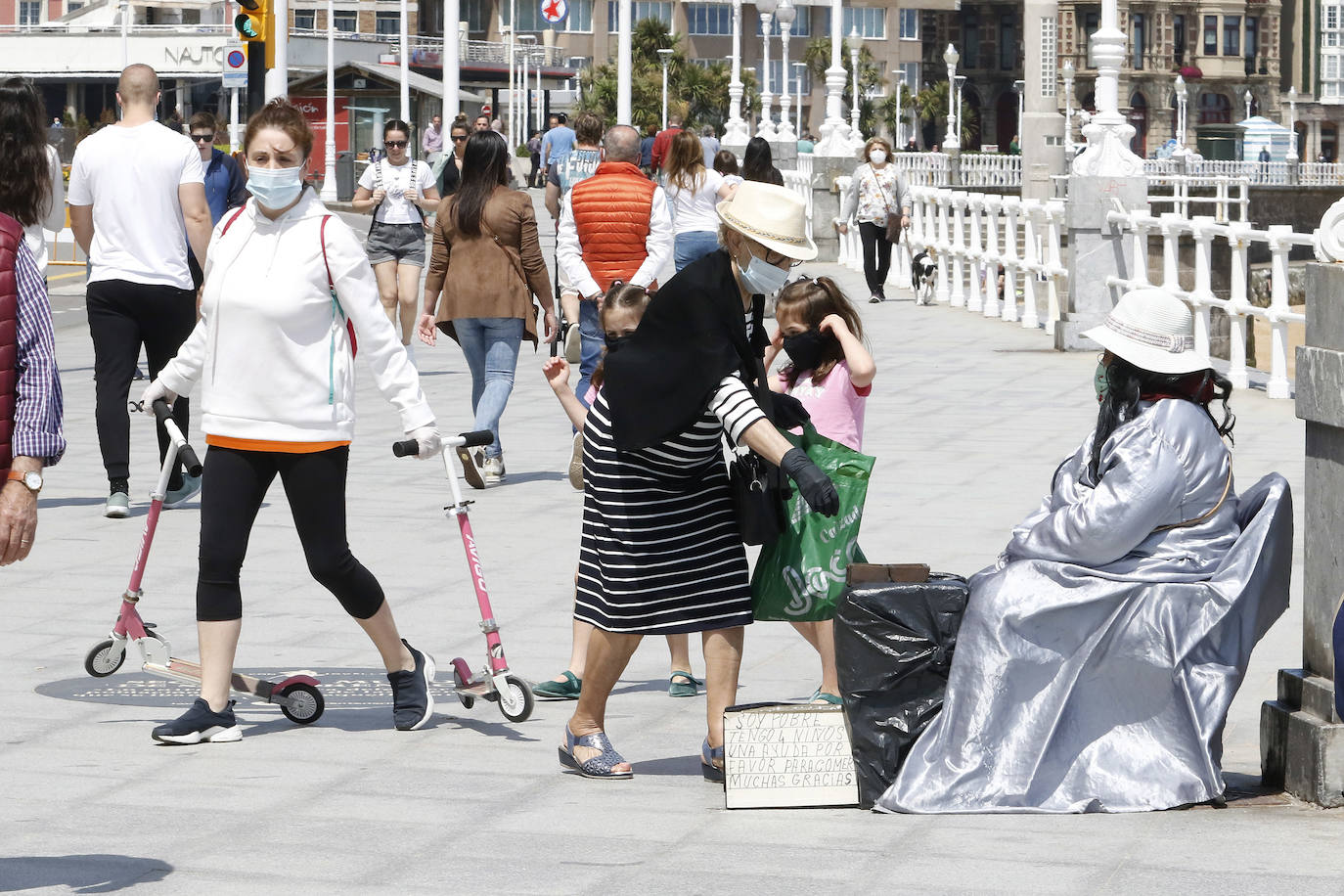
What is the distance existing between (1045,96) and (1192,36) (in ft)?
197

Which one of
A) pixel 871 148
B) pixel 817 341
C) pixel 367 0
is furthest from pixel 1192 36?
pixel 817 341

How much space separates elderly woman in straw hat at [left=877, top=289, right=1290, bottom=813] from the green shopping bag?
1.43 ft

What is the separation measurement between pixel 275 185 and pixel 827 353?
5.56 ft

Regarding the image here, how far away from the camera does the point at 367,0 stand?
9906 cm

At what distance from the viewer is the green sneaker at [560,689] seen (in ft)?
22.0

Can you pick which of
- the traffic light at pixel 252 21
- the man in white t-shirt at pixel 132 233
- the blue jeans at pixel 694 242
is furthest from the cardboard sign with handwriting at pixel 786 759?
the traffic light at pixel 252 21

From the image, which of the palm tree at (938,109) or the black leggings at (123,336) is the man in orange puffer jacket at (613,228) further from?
the palm tree at (938,109)

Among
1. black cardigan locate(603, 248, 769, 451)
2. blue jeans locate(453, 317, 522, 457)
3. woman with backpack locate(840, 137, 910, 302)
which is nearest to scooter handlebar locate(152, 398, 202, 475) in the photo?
black cardigan locate(603, 248, 769, 451)

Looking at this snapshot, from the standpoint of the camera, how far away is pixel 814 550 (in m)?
5.69

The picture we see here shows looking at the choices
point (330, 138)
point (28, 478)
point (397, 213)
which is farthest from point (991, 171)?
point (28, 478)

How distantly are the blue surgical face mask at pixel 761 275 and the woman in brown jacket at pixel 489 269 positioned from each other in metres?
5.20

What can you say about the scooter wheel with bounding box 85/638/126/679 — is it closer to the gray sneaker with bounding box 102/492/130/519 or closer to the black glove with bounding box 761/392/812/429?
the black glove with bounding box 761/392/812/429

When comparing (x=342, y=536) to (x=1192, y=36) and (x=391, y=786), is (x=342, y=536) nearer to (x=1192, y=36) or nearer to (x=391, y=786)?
(x=391, y=786)

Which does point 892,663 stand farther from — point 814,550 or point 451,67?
point 451,67
